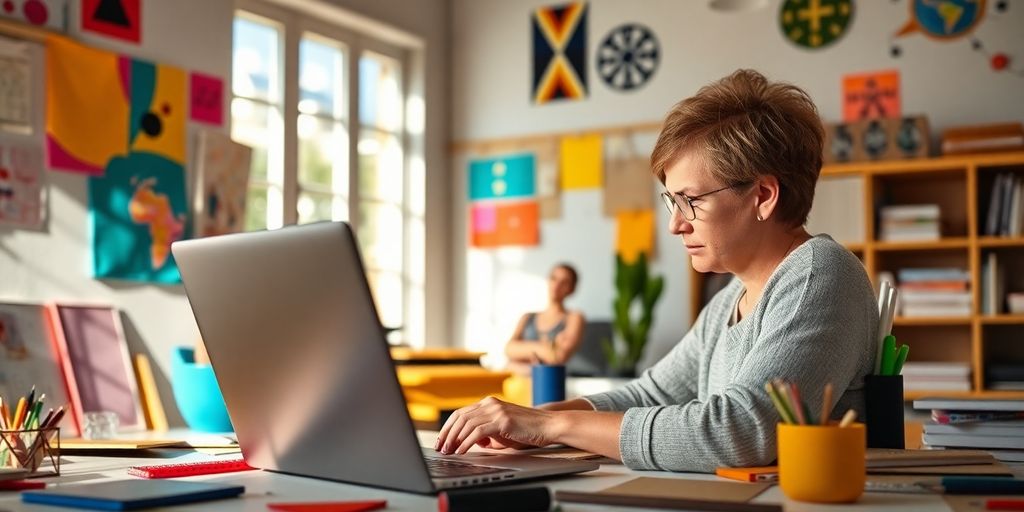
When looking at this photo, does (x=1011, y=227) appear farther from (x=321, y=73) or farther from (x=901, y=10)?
(x=321, y=73)

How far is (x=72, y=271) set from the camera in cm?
366

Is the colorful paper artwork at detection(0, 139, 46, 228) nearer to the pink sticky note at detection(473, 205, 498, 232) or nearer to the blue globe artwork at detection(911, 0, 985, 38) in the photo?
the pink sticky note at detection(473, 205, 498, 232)

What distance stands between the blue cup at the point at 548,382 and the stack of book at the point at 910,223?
278 centimetres

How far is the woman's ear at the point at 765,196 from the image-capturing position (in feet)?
5.16

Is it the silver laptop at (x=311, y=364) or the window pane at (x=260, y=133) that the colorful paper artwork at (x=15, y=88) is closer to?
the window pane at (x=260, y=133)

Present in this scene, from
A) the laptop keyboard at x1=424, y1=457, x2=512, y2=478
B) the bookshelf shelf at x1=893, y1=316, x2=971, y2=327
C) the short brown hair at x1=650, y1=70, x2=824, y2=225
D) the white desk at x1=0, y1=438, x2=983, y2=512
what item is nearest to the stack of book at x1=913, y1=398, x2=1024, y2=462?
the short brown hair at x1=650, y1=70, x2=824, y2=225

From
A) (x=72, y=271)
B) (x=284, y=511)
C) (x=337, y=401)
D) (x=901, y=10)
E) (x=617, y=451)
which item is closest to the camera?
(x=284, y=511)

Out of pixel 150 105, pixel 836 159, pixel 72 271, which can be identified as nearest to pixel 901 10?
pixel 836 159

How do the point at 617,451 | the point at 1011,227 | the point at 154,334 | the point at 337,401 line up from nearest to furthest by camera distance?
the point at 337,401, the point at 617,451, the point at 154,334, the point at 1011,227

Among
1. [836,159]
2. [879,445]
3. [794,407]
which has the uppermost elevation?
[836,159]

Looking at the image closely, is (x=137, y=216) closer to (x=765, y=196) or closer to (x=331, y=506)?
(x=765, y=196)

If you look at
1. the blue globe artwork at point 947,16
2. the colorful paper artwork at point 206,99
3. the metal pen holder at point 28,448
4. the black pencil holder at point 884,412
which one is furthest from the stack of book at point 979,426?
the blue globe artwork at point 947,16

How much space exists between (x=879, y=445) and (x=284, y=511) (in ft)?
2.79

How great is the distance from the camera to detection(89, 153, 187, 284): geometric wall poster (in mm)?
3750
